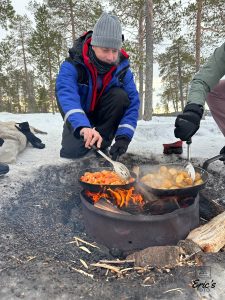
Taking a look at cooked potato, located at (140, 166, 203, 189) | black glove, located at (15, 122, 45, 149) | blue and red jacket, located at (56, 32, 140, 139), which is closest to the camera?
cooked potato, located at (140, 166, 203, 189)

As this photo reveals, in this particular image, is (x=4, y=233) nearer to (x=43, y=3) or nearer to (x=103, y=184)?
(x=103, y=184)

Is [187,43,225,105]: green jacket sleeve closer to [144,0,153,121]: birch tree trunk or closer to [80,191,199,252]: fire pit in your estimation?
[80,191,199,252]: fire pit

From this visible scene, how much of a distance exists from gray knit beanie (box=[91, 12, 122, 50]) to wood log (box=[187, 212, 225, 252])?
188 cm

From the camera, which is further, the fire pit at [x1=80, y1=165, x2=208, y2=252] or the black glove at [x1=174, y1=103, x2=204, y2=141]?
the black glove at [x1=174, y1=103, x2=204, y2=141]

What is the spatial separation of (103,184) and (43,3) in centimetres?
1923

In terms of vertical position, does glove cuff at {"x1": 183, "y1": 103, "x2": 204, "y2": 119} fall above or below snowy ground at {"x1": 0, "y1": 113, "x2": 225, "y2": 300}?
above

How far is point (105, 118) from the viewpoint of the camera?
3668 mm

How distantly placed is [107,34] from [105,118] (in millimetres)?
1054

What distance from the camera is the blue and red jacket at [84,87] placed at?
306cm

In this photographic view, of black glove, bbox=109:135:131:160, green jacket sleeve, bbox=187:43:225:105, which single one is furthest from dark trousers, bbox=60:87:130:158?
green jacket sleeve, bbox=187:43:225:105

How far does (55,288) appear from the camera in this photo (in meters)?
1.75

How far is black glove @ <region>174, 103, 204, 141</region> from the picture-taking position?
8.59 ft

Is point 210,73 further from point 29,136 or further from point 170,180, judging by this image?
point 29,136

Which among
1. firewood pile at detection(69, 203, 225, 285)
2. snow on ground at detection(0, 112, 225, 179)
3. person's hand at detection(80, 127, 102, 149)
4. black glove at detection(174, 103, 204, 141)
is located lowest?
firewood pile at detection(69, 203, 225, 285)
